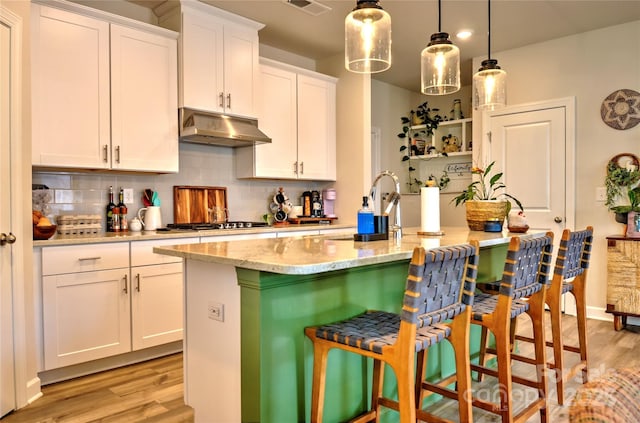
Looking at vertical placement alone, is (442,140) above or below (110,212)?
above

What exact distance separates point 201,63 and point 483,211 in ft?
8.03

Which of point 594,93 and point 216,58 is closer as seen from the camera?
point 216,58

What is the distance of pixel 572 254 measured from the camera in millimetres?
2398

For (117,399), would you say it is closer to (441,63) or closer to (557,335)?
(557,335)

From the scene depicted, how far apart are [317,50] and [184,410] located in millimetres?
3700

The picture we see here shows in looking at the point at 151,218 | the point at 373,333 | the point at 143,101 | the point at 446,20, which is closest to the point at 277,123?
the point at 143,101

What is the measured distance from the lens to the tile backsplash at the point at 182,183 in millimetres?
3293

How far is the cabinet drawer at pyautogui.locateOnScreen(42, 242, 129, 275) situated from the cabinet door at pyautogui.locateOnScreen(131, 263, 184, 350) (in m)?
0.14

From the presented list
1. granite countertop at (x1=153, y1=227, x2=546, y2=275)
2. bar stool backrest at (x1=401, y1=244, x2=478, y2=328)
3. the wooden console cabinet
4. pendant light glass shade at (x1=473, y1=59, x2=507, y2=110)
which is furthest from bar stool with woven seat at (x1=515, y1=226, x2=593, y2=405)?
the wooden console cabinet

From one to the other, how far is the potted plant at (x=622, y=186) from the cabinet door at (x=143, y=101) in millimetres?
3817

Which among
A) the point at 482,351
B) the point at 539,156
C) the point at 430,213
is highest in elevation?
the point at 539,156

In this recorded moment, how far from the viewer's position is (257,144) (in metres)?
4.13

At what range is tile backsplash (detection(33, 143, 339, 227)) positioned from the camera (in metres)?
3.29

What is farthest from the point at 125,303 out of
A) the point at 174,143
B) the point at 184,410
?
the point at 174,143
